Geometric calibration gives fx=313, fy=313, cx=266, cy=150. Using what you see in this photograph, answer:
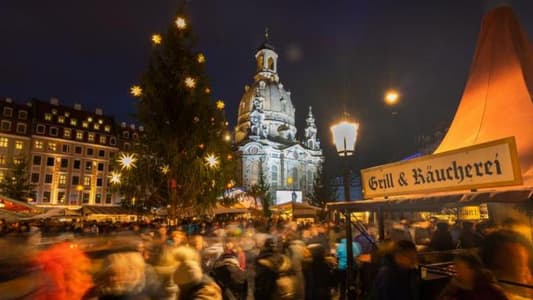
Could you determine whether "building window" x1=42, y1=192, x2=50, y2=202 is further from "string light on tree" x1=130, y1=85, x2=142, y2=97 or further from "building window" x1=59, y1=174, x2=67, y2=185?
"string light on tree" x1=130, y1=85, x2=142, y2=97

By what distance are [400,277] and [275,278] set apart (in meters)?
1.92

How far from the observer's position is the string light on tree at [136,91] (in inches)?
503

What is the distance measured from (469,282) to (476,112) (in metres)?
6.11

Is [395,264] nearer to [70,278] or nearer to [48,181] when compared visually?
[70,278]

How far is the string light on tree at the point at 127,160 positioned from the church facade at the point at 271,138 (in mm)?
55753

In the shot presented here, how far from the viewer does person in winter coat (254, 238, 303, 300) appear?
491 cm

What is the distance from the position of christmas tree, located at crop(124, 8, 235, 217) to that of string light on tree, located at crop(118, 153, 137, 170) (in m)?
0.29

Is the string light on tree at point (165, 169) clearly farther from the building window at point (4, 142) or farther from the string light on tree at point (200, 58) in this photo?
the building window at point (4, 142)

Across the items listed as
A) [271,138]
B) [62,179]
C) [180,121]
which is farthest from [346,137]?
[271,138]

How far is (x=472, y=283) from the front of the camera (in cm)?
327

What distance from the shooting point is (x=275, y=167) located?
76.2m

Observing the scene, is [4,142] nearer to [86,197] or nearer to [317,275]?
[86,197]

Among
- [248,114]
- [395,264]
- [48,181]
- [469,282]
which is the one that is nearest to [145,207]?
[395,264]

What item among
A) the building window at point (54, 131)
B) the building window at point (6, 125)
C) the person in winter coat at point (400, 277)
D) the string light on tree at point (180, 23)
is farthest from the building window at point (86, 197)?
the person in winter coat at point (400, 277)
